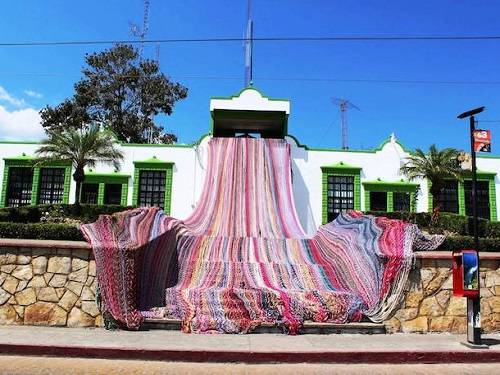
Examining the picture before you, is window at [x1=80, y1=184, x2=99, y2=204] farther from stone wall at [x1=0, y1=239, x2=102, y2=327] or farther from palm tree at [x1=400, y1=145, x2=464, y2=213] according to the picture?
palm tree at [x1=400, y1=145, x2=464, y2=213]

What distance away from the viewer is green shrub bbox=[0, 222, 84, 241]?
10.3 meters

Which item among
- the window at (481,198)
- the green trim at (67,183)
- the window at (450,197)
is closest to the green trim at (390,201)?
the window at (450,197)

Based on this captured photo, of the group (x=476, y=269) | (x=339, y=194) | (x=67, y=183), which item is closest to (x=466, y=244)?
(x=476, y=269)

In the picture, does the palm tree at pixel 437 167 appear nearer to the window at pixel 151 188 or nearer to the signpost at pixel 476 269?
the window at pixel 151 188

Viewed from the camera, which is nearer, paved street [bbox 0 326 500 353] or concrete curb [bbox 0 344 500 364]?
concrete curb [bbox 0 344 500 364]

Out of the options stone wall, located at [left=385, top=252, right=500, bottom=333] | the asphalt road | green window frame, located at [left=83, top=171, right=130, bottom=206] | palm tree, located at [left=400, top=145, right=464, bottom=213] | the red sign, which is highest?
palm tree, located at [left=400, top=145, right=464, bottom=213]

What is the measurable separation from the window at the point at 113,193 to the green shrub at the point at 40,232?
13668 millimetres

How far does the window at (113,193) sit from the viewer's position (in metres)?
24.0

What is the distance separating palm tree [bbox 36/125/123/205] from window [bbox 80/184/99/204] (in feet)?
6.77

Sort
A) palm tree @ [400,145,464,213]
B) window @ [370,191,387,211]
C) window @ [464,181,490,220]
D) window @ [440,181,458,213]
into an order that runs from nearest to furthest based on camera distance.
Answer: palm tree @ [400,145,464,213] → window @ [370,191,387,211] → window @ [440,181,458,213] → window @ [464,181,490,220]

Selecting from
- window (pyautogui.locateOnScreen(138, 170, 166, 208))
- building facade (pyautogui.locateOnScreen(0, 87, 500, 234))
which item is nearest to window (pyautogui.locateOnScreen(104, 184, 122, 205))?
building facade (pyautogui.locateOnScreen(0, 87, 500, 234))

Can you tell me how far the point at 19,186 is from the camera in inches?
960

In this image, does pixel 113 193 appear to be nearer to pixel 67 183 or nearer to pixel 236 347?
pixel 67 183

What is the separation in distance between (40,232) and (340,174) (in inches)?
680
